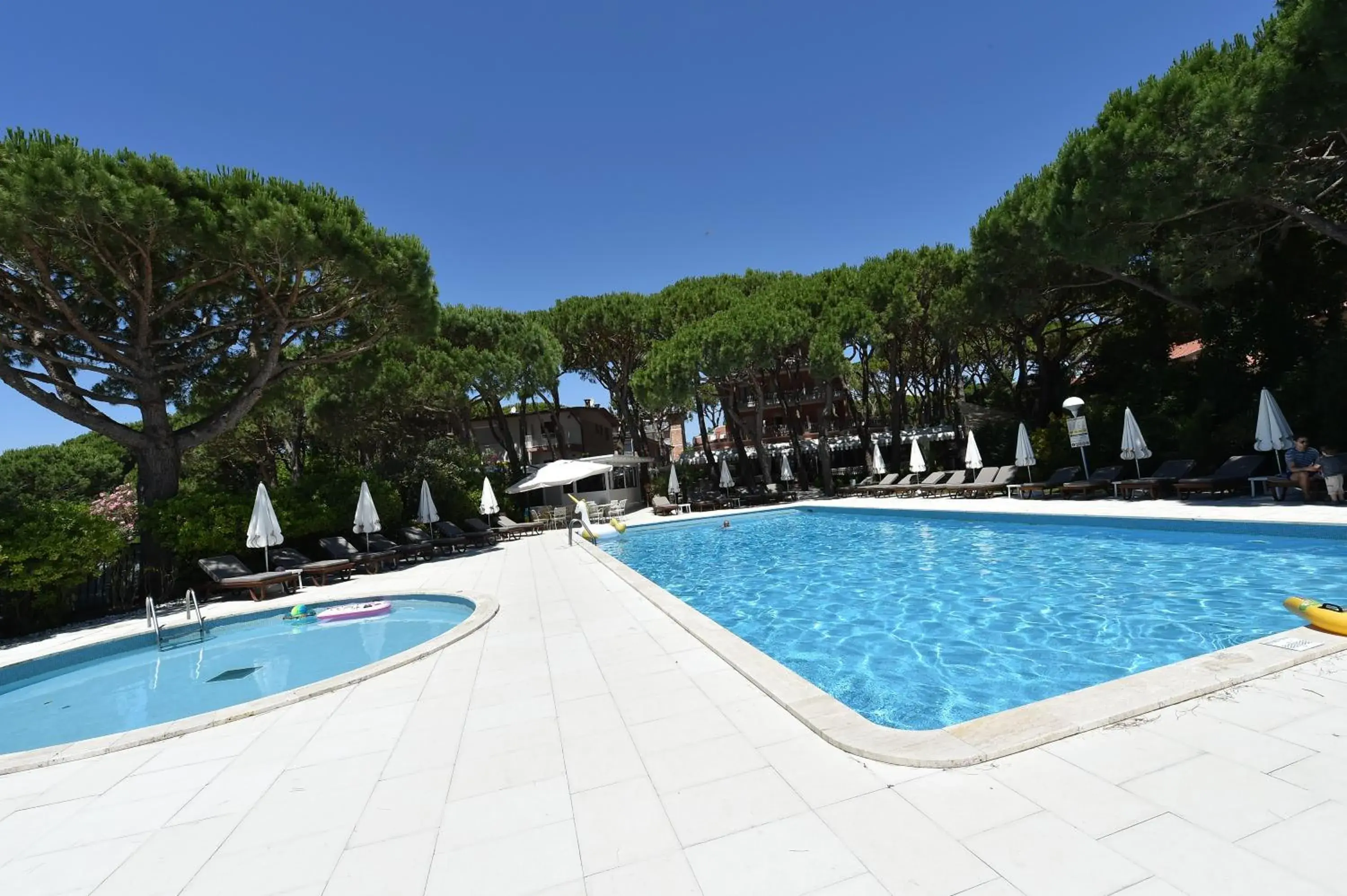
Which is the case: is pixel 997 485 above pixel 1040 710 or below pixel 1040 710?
above

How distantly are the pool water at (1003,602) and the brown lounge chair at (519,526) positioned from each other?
7902mm

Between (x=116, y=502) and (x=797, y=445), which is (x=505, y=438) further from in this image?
(x=116, y=502)

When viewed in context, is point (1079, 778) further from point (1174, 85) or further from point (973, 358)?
point (973, 358)

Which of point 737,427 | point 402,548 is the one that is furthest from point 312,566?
point 737,427

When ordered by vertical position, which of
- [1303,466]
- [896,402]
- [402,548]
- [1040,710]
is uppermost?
[896,402]

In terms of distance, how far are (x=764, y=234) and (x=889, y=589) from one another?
17.0 meters

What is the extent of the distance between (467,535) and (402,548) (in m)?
2.19

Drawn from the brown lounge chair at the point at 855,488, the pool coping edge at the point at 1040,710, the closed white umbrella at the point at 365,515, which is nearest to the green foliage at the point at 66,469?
the closed white umbrella at the point at 365,515

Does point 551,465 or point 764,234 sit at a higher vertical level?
point 764,234

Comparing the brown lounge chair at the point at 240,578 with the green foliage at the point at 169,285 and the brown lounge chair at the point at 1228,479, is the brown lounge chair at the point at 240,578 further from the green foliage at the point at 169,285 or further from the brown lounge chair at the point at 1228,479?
the brown lounge chair at the point at 1228,479

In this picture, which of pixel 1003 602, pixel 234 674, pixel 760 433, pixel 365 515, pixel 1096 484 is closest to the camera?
pixel 234 674

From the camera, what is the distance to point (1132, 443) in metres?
12.3

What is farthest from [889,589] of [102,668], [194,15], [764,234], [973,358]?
[973,358]

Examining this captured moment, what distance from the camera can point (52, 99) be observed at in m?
9.64
